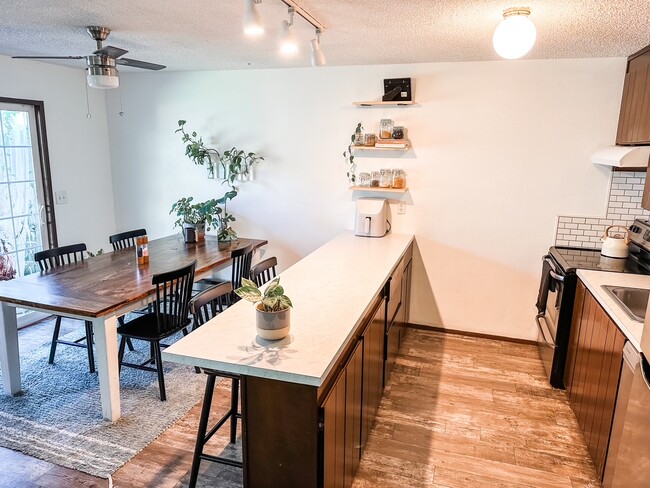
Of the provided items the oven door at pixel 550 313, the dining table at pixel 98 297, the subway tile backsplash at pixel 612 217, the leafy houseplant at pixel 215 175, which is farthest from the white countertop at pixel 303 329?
the subway tile backsplash at pixel 612 217

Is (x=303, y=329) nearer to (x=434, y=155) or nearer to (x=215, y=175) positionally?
(x=434, y=155)

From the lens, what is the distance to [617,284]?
258 centimetres

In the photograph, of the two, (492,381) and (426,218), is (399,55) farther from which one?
(492,381)

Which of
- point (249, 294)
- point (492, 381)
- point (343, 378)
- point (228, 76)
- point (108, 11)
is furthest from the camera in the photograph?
point (228, 76)

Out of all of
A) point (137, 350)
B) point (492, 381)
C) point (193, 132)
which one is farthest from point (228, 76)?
point (492, 381)

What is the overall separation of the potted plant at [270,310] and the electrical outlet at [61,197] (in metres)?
3.41

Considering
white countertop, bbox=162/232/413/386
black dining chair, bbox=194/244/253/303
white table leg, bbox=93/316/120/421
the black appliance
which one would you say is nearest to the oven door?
the black appliance

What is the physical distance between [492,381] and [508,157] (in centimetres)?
174

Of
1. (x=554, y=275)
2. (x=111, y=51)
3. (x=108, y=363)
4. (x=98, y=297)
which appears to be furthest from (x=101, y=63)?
(x=554, y=275)

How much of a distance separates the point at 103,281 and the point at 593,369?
3.00 metres

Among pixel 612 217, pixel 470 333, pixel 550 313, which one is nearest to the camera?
pixel 550 313

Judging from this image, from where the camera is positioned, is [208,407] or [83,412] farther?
[83,412]

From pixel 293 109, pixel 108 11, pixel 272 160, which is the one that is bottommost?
pixel 272 160

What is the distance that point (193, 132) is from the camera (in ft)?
14.4
